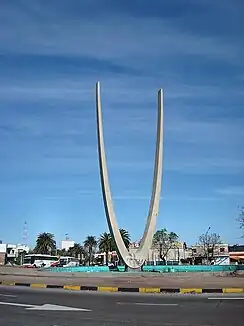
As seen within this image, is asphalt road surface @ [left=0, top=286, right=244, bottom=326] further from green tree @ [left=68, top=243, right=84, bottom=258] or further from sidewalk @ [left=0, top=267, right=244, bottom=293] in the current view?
green tree @ [left=68, top=243, right=84, bottom=258]

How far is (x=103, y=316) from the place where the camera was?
1014 cm

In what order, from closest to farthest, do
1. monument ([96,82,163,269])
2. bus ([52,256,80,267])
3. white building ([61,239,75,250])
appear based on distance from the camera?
monument ([96,82,163,269]), bus ([52,256,80,267]), white building ([61,239,75,250])

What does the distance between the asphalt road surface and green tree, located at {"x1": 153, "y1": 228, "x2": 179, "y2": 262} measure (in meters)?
82.1

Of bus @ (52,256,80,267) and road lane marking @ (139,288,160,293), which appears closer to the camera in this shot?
road lane marking @ (139,288,160,293)

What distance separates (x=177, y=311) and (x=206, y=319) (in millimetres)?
1522

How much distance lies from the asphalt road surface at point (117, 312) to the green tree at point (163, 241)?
82.1 meters

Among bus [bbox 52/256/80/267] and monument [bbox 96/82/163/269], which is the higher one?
monument [bbox 96/82/163/269]

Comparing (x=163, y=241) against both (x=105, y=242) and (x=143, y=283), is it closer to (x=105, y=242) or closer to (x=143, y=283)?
(x=105, y=242)

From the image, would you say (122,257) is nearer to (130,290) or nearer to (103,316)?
(130,290)

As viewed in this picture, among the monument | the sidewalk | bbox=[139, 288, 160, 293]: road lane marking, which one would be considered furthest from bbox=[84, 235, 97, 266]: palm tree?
bbox=[139, 288, 160, 293]: road lane marking

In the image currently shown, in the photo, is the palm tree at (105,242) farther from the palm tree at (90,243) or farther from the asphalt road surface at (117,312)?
the asphalt road surface at (117,312)

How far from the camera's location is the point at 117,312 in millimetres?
10805

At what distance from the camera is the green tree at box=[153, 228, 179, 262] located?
3743 inches

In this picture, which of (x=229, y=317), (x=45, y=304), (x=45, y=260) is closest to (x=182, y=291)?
(x=45, y=304)
